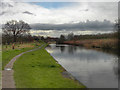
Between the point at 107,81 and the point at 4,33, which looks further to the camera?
the point at 4,33

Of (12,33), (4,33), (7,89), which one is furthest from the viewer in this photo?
(12,33)

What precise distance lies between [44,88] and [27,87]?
1486mm

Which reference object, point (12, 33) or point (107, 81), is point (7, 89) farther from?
point (12, 33)

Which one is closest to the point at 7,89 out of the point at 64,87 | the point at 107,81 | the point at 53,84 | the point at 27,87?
the point at 27,87

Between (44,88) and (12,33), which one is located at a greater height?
(12,33)

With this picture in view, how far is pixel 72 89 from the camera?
11852 mm

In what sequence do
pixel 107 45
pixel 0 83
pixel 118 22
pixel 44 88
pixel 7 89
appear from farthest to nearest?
pixel 107 45 < pixel 118 22 < pixel 0 83 < pixel 44 88 < pixel 7 89

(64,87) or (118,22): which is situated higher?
(118,22)

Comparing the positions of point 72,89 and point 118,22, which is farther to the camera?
point 118,22

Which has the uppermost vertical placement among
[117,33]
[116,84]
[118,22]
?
[118,22]

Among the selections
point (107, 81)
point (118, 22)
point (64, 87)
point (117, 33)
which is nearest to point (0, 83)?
point (64, 87)

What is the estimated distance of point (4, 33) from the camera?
76562 millimetres

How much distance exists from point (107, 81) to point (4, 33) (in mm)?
72494

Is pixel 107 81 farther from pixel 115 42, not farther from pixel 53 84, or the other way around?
pixel 115 42
